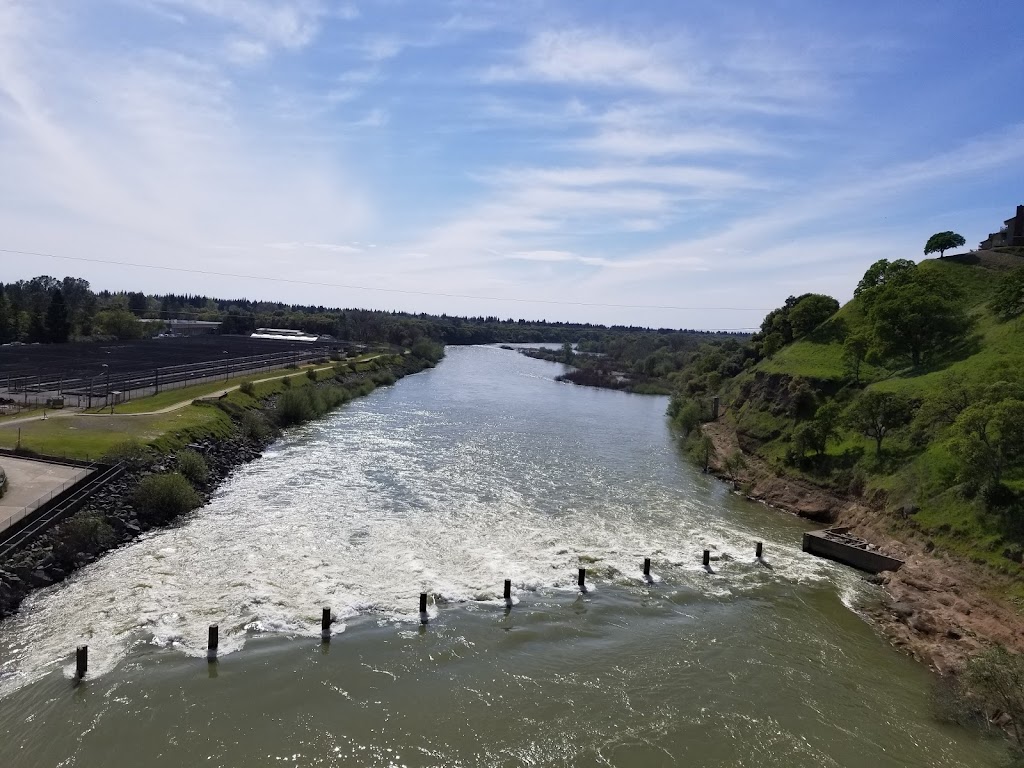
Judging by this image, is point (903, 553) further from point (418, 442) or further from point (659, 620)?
point (418, 442)

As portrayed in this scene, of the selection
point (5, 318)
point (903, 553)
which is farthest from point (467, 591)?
point (5, 318)

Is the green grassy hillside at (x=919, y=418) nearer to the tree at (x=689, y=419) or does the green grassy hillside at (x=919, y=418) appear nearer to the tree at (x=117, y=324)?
the tree at (x=689, y=419)

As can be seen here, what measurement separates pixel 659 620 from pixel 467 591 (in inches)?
287

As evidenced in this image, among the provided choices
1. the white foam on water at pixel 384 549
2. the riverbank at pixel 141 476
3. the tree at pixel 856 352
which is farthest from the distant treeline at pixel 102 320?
the tree at pixel 856 352

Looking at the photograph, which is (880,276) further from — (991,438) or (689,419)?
(991,438)

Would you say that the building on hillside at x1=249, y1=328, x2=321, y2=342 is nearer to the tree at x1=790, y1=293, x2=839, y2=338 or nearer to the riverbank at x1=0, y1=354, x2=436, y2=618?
the riverbank at x1=0, y1=354, x2=436, y2=618

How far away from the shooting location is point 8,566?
20859mm

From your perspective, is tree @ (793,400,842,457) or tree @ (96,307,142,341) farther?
tree @ (96,307,142,341)

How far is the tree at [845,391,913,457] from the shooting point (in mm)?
35781

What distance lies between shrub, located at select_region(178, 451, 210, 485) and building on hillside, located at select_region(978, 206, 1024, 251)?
248ft

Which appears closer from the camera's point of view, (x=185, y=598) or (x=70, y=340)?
(x=185, y=598)

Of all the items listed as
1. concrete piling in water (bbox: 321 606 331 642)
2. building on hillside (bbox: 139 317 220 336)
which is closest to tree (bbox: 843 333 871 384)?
concrete piling in water (bbox: 321 606 331 642)

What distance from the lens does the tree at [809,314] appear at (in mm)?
63884

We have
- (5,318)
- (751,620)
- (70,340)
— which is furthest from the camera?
(70,340)
